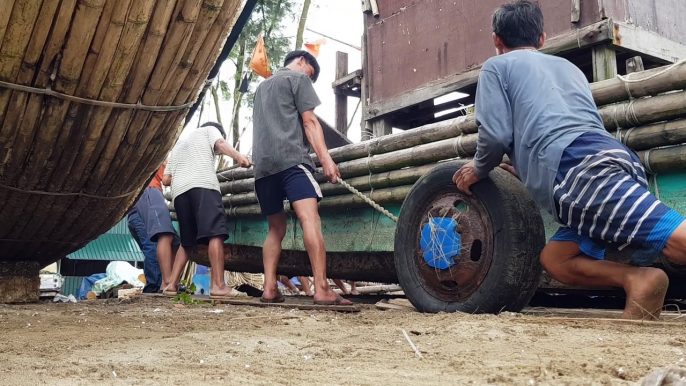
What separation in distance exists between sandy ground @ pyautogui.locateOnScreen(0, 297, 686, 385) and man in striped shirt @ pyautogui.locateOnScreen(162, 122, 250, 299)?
7.18 feet

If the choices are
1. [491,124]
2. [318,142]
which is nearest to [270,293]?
[318,142]

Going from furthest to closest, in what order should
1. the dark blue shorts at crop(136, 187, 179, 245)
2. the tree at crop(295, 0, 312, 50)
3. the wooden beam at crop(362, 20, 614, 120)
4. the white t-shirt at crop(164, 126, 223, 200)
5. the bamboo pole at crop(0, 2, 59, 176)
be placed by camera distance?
the tree at crop(295, 0, 312, 50), the dark blue shorts at crop(136, 187, 179, 245), the white t-shirt at crop(164, 126, 223, 200), the wooden beam at crop(362, 20, 614, 120), the bamboo pole at crop(0, 2, 59, 176)

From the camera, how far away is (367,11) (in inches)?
294

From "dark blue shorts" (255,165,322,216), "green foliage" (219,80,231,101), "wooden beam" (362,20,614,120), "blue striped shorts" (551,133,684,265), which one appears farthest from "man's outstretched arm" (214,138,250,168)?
"green foliage" (219,80,231,101)

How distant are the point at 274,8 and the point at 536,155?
12.6 meters

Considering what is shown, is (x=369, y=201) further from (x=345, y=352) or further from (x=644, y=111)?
(x=345, y=352)

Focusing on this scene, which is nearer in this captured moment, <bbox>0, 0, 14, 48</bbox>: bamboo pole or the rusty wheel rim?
<bbox>0, 0, 14, 48</bbox>: bamboo pole

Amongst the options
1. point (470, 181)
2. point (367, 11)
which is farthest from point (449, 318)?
point (367, 11)

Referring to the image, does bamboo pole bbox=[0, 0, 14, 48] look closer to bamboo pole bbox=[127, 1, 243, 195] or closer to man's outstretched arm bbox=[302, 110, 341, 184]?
bamboo pole bbox=[127, 1, 243, 195]

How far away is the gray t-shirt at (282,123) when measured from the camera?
457 centimetres

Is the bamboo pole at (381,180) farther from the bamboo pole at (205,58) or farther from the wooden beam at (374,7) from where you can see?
the wooden beam at (374,7)

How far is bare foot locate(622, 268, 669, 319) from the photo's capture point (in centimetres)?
268

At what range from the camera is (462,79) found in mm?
6301

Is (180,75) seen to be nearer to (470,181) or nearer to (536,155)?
(470,181)
